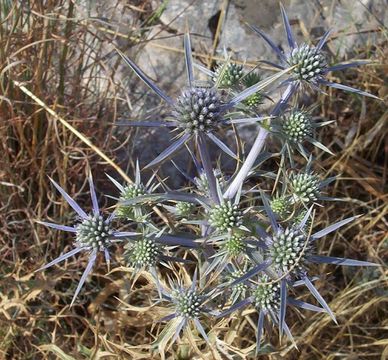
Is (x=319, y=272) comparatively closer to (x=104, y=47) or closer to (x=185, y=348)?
(x=185, y=348)

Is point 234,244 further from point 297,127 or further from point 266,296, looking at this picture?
point 297,127

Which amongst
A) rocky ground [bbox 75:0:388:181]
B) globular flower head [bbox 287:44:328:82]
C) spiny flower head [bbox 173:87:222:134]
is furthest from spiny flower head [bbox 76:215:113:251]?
rocky ground [bbox 75:0:388:181]

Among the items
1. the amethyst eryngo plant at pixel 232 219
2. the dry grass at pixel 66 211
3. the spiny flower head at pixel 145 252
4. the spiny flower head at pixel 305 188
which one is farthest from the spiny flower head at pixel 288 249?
the dry grass at pixel 66 211

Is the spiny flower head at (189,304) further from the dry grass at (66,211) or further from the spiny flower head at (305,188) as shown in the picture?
the dry grass at (66,211)

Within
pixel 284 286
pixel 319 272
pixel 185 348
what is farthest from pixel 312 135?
A: pixel 319 272

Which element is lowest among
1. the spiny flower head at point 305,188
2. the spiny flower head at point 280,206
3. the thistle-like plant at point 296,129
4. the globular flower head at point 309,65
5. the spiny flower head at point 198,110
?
the spiny flower head at point 280,206

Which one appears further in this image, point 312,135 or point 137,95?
point 137,95

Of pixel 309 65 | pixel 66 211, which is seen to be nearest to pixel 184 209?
pixel 309 65
